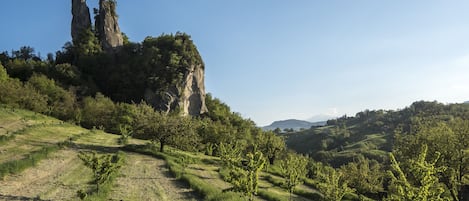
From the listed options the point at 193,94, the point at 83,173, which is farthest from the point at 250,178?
→ the point at 193,94

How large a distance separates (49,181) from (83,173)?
4.48m

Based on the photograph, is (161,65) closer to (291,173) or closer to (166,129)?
(166,129)

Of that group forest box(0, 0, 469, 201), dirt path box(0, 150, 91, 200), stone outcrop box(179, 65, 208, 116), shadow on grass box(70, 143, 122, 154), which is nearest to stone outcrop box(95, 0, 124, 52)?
forest box(0, 0, 469, 201)

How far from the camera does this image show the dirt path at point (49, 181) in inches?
907

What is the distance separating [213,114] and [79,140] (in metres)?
68.4

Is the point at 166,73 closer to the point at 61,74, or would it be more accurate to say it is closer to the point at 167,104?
the point at 167,104

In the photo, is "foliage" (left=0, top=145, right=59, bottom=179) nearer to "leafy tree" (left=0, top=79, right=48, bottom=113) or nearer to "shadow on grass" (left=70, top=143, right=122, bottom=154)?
"shadow on grass" (left=70, top=143, right=122, bottom=154)

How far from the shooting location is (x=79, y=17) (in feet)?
401

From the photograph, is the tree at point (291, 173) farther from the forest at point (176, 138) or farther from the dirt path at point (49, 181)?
the dirt path at point (49, 181)

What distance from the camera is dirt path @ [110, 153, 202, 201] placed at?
26391 mm

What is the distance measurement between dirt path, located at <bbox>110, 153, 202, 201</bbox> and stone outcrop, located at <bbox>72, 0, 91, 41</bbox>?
92.3m

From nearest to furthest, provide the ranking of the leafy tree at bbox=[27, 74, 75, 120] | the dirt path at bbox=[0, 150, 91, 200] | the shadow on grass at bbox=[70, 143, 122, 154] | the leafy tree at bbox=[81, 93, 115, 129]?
the dirt path at bbox=[0, 150, 91, 200], the shadow on grass at bbox=[70, 143, 122, 154], the leafy tree at bbox=[27, 74, 75, 120], the leafy tree at bbox=[81, 93, 115, 129]

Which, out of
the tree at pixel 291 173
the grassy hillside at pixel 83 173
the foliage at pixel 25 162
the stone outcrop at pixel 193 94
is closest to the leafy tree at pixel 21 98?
the grassy hillside at pixel 83 173

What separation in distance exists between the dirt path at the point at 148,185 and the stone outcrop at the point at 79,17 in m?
92.3
